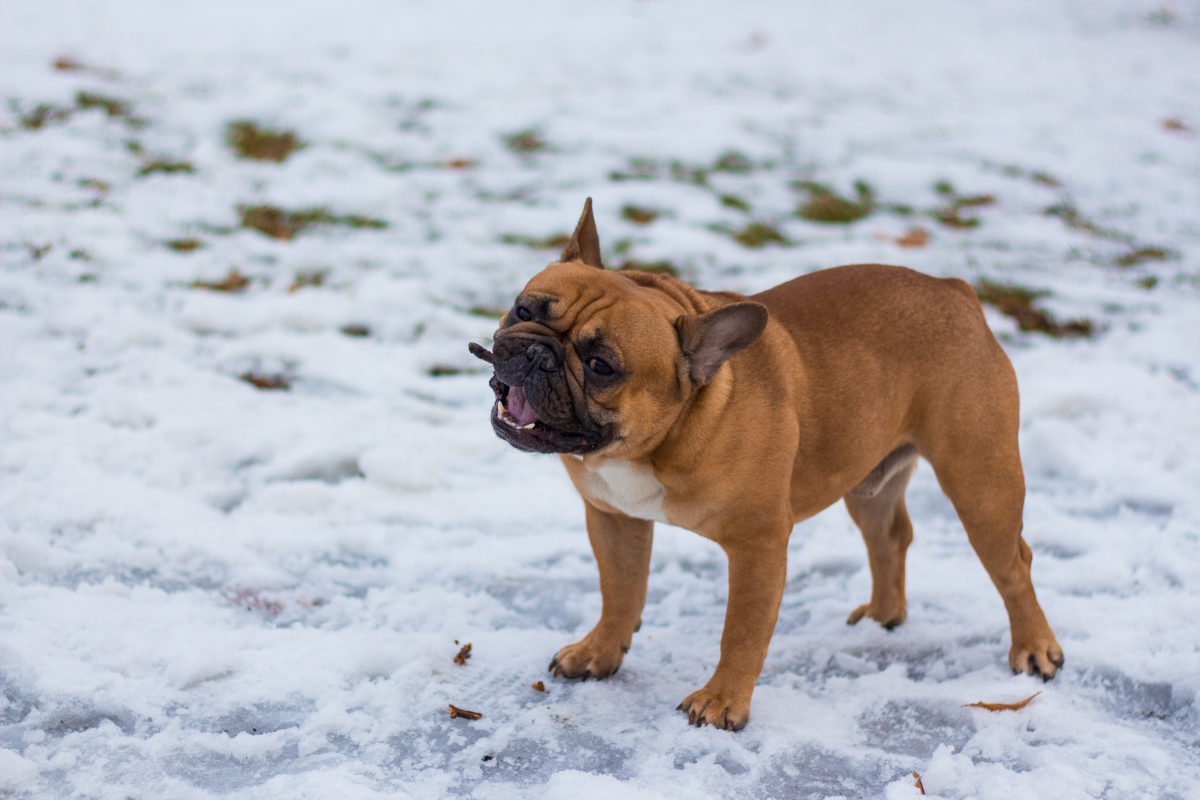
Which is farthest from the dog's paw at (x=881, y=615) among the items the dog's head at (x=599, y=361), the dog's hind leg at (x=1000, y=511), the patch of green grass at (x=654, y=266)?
the patch of green grass at (x=654, y=266)

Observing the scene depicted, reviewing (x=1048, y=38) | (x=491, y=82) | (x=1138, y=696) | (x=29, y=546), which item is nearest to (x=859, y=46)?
(x=1048, y=38)

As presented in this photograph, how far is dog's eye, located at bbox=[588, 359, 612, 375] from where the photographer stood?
2672 mm

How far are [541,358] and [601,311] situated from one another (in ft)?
0.74

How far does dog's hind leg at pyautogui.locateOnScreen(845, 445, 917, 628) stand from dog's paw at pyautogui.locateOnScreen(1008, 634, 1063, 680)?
0.47m

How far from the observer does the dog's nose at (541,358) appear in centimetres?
264

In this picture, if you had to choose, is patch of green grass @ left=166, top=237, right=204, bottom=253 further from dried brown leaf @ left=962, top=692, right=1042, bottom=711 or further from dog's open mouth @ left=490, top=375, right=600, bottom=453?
dried brown leaf @ left=962, top=692, right=1042, bottom=711

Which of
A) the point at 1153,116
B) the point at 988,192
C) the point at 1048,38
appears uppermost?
the point at 1048,38

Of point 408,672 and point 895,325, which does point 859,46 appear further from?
point 408,672

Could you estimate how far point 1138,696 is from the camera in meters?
3.12

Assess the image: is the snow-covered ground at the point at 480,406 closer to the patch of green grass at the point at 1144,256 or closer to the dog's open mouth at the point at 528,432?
the patch of green grass at the point at 1144,256

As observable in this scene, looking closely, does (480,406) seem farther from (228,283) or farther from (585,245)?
(585,245)

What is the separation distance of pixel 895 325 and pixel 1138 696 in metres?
1.42

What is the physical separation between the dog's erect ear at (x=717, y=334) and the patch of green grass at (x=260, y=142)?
6.58 m

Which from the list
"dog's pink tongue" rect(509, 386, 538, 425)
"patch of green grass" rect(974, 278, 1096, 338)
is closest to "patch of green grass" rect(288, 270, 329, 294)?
"dog's pink tongue" rect(509, 386, 538, 425)
